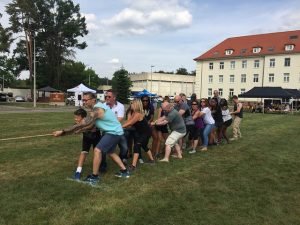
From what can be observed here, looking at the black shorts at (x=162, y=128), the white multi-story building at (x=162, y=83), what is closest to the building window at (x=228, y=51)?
the white multi-story building at (x=162, y=83)

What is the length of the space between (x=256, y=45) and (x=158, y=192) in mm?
70575

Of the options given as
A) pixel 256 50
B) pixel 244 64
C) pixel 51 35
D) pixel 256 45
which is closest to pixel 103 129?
pixel 51 35

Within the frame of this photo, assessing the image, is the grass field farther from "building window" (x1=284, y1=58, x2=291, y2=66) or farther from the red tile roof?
the red tile roof

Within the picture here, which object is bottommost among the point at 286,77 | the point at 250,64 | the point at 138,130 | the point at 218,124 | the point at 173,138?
the point at 173,138

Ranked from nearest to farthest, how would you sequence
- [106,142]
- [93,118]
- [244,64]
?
[93,118]
[106,142]
[244,64]

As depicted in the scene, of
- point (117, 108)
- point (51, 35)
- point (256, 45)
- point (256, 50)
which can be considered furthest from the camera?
point (256, 45)

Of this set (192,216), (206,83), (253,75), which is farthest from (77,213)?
(206,83)

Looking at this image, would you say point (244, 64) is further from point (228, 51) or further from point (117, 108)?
point (117, 108)

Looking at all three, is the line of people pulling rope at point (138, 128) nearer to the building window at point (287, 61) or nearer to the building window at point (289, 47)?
the building window at point (287, 61)

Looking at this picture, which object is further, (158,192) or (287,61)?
(287,61)

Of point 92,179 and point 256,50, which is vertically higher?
point 256,50

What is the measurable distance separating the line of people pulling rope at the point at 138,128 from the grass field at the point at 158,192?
0.39m

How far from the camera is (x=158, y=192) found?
19.2 ft

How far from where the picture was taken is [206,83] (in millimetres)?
77938
